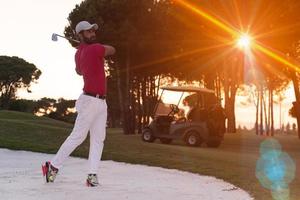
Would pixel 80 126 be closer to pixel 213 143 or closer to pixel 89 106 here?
pixel 89 106

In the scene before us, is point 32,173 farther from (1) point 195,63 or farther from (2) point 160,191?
(1) point 195,63

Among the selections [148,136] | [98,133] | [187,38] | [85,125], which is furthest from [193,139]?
[85,125]

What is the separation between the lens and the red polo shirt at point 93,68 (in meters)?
6.83

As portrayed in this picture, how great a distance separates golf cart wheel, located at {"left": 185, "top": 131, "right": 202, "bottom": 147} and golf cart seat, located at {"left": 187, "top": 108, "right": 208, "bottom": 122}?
0.54 metres

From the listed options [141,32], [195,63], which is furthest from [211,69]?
[141,32]

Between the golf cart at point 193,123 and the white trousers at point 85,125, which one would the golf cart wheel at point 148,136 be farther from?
the white trousers at point 85,125

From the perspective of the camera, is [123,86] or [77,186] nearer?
[77,186]

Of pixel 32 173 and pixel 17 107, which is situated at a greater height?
pixel 17 107

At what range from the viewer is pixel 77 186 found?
6719 mm

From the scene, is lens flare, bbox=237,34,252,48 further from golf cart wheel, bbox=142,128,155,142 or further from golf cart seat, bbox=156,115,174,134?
golf cart wheel, bbox=142,128,155,142

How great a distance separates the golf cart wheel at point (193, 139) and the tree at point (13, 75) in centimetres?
5412

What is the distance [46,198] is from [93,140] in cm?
143

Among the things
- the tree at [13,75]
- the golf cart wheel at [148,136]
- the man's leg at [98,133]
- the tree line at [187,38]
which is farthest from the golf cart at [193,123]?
the tree at [13,75]

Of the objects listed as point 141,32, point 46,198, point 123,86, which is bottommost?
point 46,198
